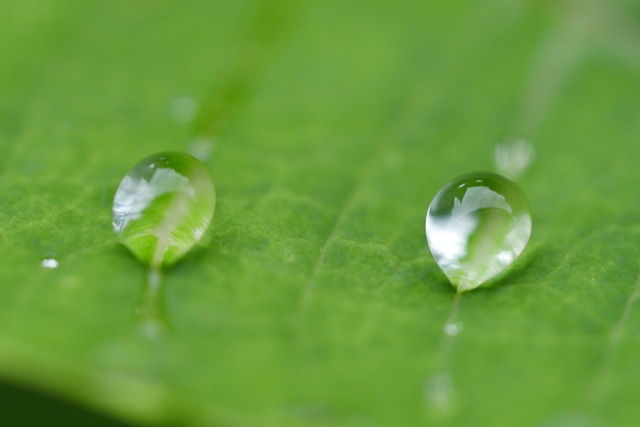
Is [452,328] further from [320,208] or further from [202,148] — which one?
[202,148]

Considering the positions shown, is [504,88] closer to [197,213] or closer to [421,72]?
[421,72]

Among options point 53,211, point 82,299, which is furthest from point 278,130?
point 82,299

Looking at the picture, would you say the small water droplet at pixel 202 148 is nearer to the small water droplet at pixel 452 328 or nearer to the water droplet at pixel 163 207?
the water droplet at pixel 163 207

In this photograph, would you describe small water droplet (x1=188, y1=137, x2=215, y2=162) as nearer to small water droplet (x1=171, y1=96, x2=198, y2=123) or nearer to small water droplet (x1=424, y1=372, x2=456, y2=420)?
small water droplet (x1=171, y1=96, x2=198, y2=123)

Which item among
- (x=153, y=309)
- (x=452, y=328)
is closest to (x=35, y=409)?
(x=153, y=309)

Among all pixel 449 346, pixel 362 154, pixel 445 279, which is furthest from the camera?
pixel 362 154

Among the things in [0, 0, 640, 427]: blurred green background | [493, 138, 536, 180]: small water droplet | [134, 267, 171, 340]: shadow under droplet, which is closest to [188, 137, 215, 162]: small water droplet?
[0, 0, 640, 427]: blurred green background

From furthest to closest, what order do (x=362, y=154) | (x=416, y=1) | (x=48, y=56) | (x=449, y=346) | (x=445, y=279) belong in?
(x=416, y=1)
(x=48, y=56)
(x=362, y=154)
(x=445, y=279)
(x=449, y=346)
